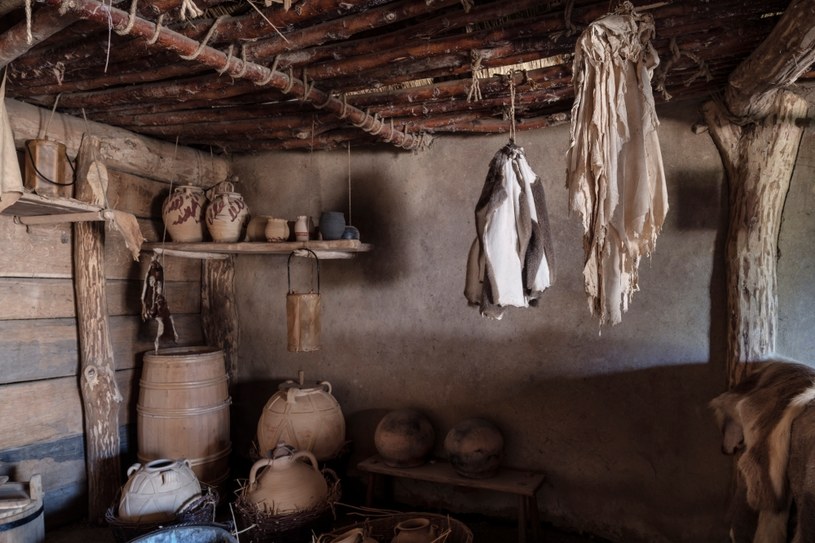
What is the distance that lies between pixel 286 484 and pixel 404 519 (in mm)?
601

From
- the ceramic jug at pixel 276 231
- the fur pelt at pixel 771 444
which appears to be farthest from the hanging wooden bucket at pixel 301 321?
the fur pelt at pixel 771 444

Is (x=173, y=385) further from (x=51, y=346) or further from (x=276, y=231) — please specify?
(x=276, y=231)

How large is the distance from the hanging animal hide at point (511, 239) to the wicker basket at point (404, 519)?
37.8 inches

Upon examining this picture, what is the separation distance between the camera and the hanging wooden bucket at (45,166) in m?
2.79

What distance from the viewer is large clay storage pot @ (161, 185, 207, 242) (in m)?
3.36

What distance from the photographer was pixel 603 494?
2.96 meters

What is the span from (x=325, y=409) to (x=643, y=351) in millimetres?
1767

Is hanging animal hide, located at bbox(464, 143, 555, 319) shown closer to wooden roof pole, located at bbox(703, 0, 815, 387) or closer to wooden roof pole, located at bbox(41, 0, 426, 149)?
wooden roof pole, located at bbox(41, 0, 426, 149)

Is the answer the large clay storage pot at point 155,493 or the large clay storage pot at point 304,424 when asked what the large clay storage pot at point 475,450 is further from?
the large clay storage pot at point 155,493

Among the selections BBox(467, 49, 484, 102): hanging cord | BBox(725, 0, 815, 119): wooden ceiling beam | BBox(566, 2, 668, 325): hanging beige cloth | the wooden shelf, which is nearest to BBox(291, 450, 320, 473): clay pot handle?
the wooden shelf

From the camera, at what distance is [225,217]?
334 centimetres

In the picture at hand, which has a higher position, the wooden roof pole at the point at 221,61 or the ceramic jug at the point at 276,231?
the wooden roof pole at the point at 221,61

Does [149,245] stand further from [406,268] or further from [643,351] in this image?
[643,351]

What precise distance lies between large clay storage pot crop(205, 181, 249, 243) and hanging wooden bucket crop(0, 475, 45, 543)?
5.03ft
